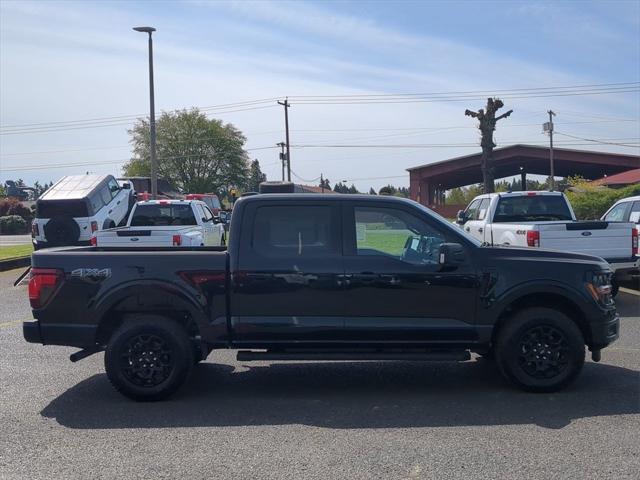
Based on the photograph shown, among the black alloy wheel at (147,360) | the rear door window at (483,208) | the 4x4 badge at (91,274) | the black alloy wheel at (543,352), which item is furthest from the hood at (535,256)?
the rear door window at (483,208)

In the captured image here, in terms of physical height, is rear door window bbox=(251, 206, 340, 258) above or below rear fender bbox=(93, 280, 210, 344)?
above

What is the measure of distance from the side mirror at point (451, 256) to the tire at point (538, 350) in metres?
0.79

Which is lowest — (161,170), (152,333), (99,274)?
(152,333)

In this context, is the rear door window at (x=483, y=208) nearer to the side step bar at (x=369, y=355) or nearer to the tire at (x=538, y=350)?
the tire at (x=538, y=350)

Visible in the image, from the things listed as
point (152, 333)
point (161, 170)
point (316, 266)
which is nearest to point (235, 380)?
point (152, 333)

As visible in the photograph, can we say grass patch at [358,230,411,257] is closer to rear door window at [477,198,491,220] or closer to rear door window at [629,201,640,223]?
rear door window at [477,198,491,220]

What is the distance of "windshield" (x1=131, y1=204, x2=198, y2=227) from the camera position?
17.5 meters

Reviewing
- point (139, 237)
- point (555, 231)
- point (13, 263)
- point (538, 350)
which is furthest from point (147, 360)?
point (13, 263)

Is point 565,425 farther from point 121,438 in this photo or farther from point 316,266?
point 121,438

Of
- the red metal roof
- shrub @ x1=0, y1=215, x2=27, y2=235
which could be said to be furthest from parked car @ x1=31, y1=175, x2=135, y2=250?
the red metal roof

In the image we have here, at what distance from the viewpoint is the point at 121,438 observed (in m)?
5.77

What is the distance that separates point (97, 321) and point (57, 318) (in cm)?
39

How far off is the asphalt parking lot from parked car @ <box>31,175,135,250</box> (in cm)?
1124

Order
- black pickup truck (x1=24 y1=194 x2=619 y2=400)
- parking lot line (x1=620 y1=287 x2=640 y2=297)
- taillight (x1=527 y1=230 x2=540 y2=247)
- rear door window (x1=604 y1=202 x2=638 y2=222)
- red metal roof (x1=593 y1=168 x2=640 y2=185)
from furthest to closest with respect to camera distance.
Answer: red metal roof (x1=593 y1=168 x2=640 y2=185), rear door window (x1=604 y1=202 x2=638 y2=222), parking lot line (x1=620 y1=287 x2=640 y2=297), taillight (x1=527 y1=230 x2=540 y2=247), black pickup truck (x1=24 y1=194 x2=619 y2=400)
